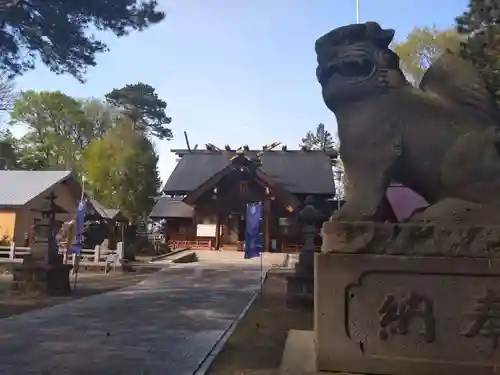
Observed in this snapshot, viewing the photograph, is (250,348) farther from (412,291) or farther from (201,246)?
(201,246)

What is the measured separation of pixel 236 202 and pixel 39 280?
63.9 ft

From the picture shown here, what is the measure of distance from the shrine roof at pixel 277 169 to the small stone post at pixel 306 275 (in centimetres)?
2057

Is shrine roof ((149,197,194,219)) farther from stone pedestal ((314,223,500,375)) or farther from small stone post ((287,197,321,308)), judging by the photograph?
stone pedestal ((314,223,500,375))

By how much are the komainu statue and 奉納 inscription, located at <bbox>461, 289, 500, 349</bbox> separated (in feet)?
2.41

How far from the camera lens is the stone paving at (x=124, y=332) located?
571cm

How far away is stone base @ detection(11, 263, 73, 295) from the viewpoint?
13.3 metres

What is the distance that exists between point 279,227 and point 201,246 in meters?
5.36

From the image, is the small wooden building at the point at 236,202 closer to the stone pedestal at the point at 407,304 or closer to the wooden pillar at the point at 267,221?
the wooden pillar at the point at 267,221

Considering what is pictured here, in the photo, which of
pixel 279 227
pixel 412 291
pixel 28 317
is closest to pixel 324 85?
pixel 412 291

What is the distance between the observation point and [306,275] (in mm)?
11508

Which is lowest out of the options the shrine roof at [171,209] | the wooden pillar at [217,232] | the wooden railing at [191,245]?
the wooden railing at [191,245]

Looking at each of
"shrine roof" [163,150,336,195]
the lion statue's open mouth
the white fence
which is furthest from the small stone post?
"shrine roof" [163,150,336,195]

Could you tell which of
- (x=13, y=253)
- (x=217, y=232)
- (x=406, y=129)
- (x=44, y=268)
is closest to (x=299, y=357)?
(x=406, y=129)

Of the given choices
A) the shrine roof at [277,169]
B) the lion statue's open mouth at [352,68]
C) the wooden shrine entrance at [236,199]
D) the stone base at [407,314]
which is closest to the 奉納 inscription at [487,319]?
the stone base at [407,314]
